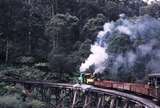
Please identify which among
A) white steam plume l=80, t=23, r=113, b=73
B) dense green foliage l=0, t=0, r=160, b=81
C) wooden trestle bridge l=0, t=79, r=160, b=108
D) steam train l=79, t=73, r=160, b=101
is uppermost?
dense green foliage l=0, t=0, r=160, b=81

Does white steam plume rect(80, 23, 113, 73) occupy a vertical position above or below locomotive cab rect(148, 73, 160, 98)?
above

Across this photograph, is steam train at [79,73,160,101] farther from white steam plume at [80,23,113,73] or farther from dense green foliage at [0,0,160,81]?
dense green foliage at [0,0,160,81]

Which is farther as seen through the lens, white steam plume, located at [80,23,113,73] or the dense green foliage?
the dense green foliage

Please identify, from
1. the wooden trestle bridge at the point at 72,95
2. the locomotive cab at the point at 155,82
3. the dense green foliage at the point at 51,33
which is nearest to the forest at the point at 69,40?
the dense green foliage at the point at 51,33

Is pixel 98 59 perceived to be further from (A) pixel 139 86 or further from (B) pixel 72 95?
(A) pixel 139 86

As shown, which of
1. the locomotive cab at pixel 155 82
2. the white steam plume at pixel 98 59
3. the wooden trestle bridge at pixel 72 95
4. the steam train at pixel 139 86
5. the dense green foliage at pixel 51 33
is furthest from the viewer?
the dense green foliage at pixel 51 33

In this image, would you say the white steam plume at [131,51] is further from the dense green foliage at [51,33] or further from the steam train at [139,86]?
the dense green foliage at [51,33]

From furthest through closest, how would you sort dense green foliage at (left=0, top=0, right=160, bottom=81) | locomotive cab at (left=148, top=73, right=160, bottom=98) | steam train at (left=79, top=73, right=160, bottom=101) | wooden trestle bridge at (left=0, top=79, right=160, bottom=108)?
dense green foliage at (left=0, top=0, right=160, bottom=81)
wooden trestle bridge at (left=0, top=79, right=160, bottom=108)
steam train at (left=79, top=73, right=160, bottom=101)
locomotive cab at (left=148, top=73, right=160, bottom=98)

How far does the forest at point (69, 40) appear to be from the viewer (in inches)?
1490

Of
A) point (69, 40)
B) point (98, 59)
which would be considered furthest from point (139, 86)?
point (69, 40)

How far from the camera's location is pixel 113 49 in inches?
1485

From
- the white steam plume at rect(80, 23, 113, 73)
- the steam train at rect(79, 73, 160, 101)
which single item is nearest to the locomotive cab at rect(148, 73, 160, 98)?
the steam train at rect(79, 73, 160, 101)

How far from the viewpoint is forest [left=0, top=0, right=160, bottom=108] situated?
37844 mm

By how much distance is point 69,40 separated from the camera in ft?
173
